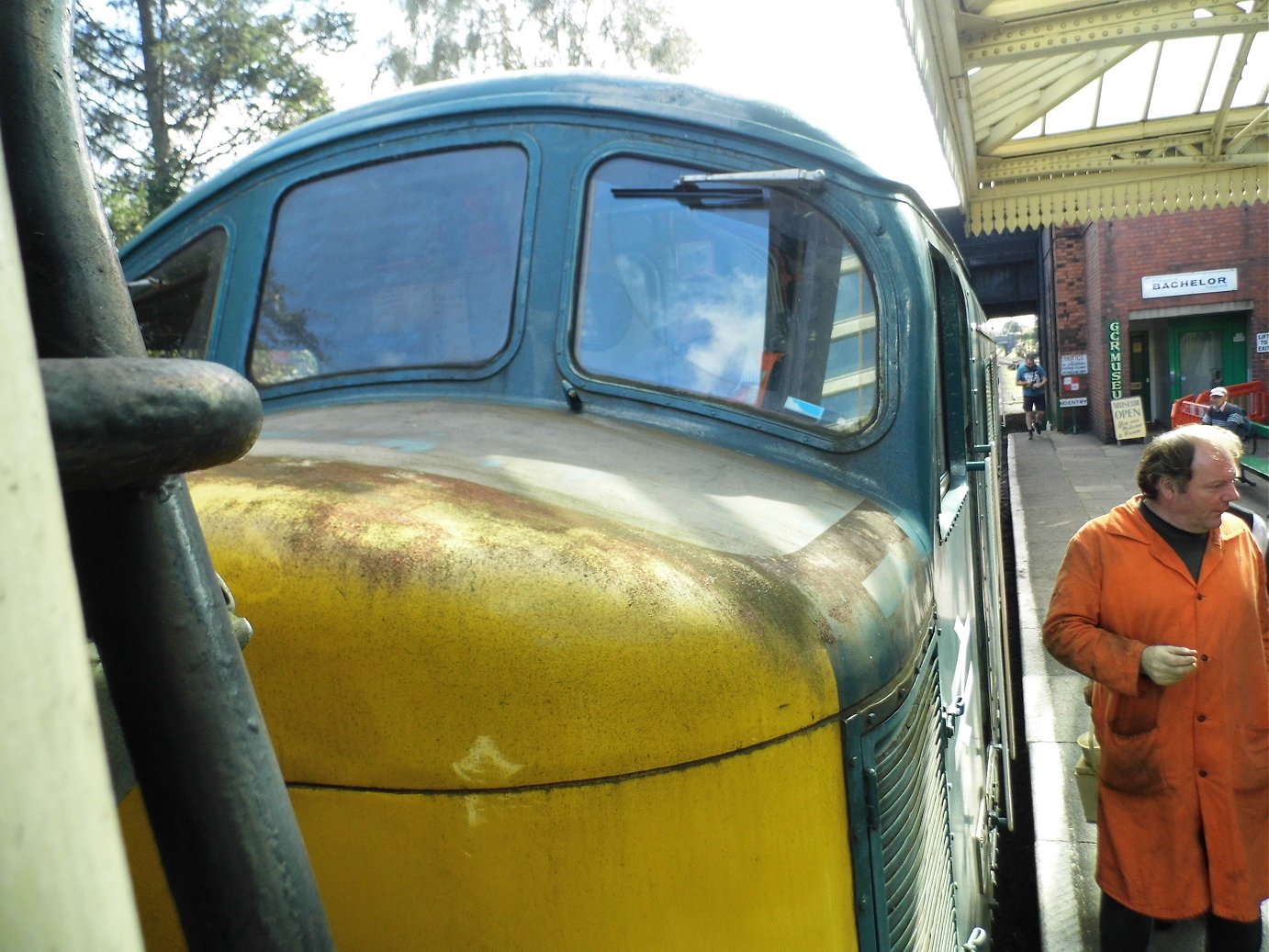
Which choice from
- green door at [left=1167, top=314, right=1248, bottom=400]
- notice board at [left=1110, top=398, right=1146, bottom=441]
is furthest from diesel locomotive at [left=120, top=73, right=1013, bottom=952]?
green door at [left=1167, top=314, right=1248, bottom=400]

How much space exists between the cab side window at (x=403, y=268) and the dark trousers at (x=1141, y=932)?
264cm

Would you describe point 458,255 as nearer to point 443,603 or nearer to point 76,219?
point 443,603

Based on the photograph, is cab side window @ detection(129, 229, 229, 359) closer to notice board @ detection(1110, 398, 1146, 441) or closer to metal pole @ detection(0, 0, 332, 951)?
metal pole @ detection(0, 0, 332, 951)

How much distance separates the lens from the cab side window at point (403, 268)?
241 cm

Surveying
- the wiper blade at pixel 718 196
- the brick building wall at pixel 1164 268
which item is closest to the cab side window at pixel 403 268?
the wiper blade at pixel 718 196

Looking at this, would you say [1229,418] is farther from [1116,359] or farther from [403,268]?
[403,268]

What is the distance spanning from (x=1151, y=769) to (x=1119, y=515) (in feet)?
2.48

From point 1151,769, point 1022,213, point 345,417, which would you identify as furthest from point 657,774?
point 1022,213

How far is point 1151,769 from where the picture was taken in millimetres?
3244

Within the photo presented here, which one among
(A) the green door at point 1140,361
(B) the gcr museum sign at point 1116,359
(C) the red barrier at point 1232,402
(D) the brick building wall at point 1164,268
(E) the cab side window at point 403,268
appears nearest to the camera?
(E) the cab side window at point 403,268

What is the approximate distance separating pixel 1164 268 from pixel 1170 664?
19.0 m

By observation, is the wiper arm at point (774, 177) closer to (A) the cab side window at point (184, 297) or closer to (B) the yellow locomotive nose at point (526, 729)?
(B) the yellow locomotive nose at point (526, 729)

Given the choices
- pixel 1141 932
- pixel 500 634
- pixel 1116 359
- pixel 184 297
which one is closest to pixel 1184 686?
pixel 1141 932

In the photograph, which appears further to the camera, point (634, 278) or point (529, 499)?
point (634, 278)
